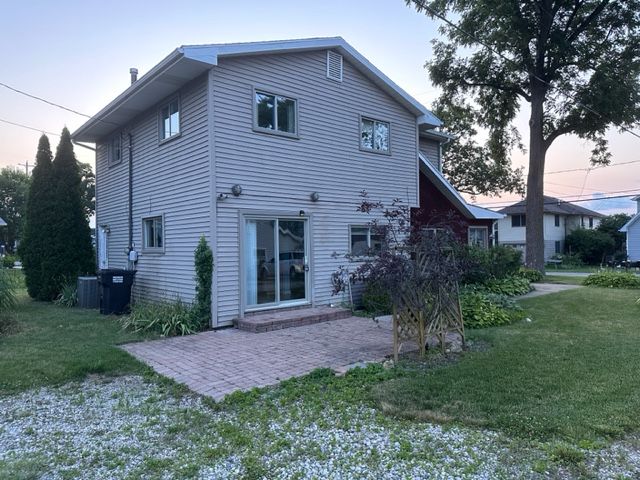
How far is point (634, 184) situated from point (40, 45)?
40.0 meters

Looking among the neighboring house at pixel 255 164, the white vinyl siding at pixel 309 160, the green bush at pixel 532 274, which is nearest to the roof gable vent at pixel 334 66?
the neighboring house at pixel 255 164

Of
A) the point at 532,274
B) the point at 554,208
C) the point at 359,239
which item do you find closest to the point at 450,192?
the point at 359,239

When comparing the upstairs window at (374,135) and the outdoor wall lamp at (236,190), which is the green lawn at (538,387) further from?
the upstairs window at (374,135)

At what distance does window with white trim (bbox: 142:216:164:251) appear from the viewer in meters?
10.2

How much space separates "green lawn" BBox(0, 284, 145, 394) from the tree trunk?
17.0 m

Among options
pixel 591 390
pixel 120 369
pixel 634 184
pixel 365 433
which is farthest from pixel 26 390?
pixel 634 184

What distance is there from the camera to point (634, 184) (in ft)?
114

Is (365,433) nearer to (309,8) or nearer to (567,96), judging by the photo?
(309,8)

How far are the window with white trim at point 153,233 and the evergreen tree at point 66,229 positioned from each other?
9.76 feet

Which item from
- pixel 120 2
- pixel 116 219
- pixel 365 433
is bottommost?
pixel 365 433

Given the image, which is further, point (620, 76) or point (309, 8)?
point (620, 76)

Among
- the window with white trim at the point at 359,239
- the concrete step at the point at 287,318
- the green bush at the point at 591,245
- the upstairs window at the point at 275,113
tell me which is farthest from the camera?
the green bush at the point at 591,245

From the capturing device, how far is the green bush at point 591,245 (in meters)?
34.8

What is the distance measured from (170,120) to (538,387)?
884cm
